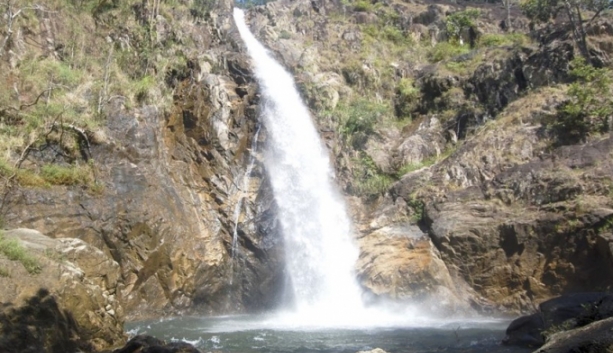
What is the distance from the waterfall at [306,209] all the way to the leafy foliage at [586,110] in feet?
30.0

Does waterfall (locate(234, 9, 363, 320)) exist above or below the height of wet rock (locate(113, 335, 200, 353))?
above

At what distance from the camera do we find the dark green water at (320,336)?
11.6 meters

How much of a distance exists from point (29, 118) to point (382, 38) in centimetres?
2254

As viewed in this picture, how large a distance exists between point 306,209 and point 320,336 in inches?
324

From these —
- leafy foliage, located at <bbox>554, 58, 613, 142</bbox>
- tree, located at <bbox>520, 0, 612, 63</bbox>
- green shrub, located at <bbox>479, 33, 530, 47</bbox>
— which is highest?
green shrub, located at <bbox>479, 33, 530, 47</bbox>

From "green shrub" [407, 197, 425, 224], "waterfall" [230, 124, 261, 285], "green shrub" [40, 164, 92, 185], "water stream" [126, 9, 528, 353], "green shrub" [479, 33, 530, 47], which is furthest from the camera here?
"green shrub" [479, 33, 530, 47]

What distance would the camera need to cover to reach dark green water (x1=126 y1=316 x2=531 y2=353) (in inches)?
455

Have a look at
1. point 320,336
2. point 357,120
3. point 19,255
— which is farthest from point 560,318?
point 357,120

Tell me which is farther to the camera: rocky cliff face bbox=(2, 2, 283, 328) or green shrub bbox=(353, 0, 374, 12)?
green shrub bbox=(353, 0, 374, 12)

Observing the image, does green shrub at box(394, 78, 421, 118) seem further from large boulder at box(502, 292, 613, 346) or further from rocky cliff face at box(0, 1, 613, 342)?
large boulder at box(502, 292, 613, 346)

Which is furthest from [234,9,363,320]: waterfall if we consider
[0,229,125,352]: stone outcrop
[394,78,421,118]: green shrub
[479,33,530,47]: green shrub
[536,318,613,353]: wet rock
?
[479,33,530,47]: green shrub

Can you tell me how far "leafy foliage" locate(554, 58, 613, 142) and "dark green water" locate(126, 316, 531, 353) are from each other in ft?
28.5

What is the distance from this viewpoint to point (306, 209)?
21.3 m

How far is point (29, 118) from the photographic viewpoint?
1734cm
